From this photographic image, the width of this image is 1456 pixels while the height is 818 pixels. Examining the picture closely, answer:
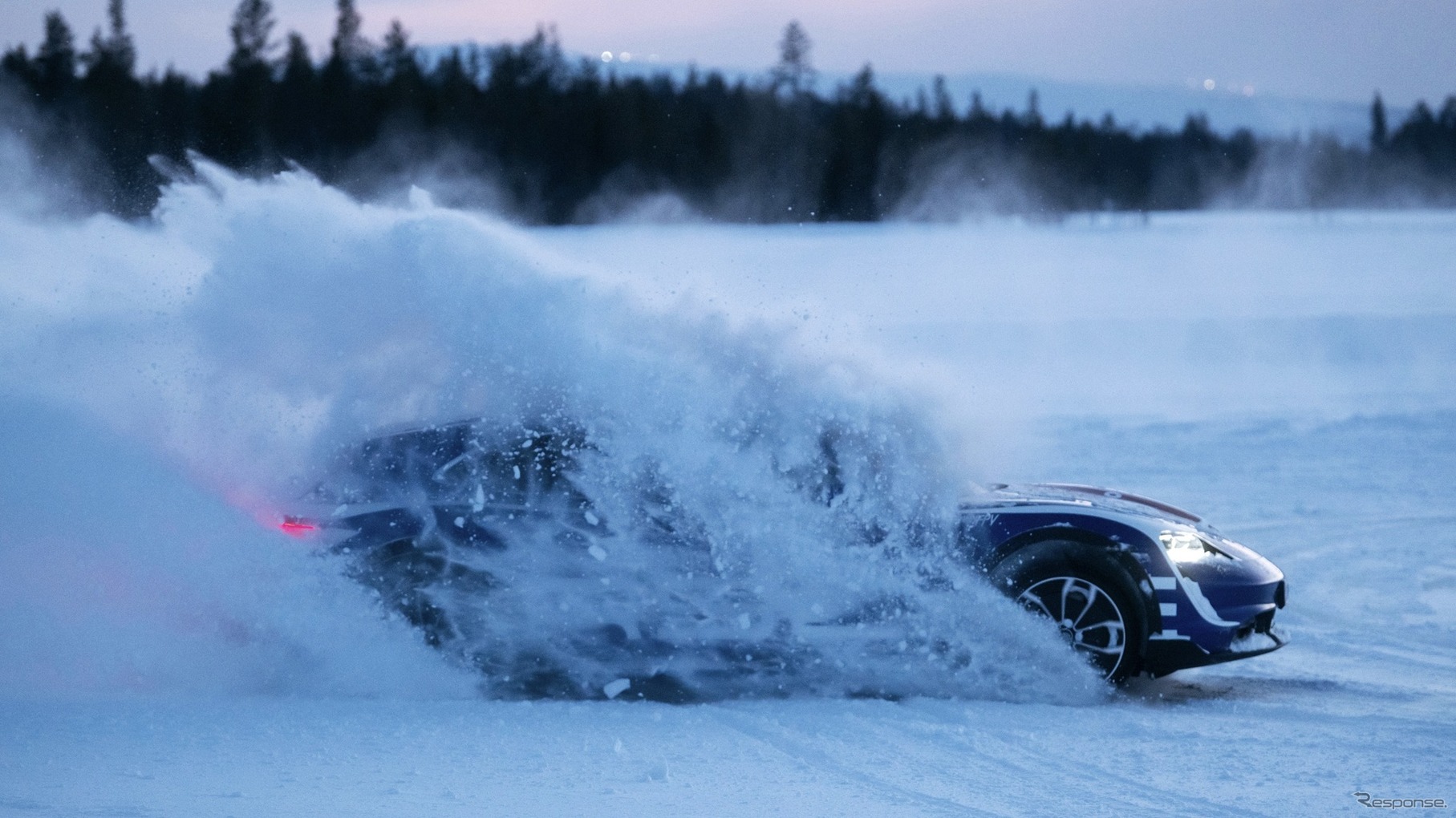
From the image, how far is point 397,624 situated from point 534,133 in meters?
33.5

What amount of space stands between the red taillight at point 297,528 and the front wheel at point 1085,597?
2.74m

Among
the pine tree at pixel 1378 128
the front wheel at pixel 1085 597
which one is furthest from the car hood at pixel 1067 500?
the pine tree at pixel 1378 128

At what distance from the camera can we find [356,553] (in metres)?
5.33

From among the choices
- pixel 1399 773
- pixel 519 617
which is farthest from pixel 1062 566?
pixel 519 617

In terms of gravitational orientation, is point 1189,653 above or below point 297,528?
below

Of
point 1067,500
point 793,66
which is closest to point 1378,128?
point 793,66

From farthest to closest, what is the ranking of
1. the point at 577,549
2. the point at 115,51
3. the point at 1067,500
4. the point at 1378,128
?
the point at 1378,128
the point at 115,51
the point at 1067,500
the point at 577,549

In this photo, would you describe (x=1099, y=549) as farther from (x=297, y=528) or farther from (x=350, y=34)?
(x=350, y=34)

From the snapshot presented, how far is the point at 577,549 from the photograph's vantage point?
5332mm

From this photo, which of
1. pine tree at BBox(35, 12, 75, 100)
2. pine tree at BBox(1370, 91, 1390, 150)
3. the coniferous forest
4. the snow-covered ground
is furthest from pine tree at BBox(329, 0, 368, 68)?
→ pine tree at BBox(1370, 91, 1390, 150)

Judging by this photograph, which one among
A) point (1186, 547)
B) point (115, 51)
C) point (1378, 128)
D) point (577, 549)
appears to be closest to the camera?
point (577, 549)

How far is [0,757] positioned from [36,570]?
126cm

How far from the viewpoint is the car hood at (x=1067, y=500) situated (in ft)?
18.5

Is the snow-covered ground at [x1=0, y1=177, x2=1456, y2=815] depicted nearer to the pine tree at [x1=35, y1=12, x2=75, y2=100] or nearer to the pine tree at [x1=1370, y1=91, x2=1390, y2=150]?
the pine tree at [x1=35, y1=12, x2=75, y2=100]
